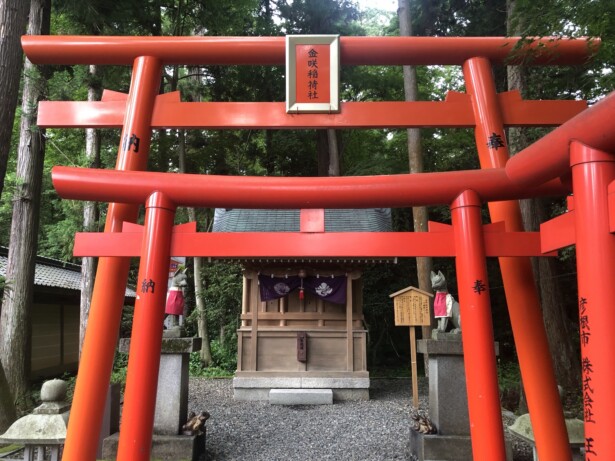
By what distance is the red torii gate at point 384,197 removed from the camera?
8.31ft

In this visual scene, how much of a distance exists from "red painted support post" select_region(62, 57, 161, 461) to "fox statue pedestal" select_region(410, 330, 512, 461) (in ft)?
11.7

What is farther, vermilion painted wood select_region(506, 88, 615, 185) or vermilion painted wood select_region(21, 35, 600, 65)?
vermilion painted wood select_region(21, 35, 600, 65)

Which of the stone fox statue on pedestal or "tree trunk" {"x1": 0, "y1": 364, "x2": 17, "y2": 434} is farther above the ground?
Answer: the stone fox statue on pedestal

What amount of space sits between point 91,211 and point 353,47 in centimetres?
698

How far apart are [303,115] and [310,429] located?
16.8 feet

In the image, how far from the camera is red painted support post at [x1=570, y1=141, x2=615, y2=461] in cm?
232

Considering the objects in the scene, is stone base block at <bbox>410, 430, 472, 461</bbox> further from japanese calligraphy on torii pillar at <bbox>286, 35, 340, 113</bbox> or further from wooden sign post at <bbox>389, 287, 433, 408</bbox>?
japanese calligraphy on torii pillar at <bbox>286, 35, 340, 113</bbox>

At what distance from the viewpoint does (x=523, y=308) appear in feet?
12.4

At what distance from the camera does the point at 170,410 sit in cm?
554

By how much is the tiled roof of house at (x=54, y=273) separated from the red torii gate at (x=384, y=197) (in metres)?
8.13

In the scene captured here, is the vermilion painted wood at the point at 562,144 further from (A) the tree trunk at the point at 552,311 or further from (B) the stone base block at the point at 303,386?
(B) the stone base block at the point at 303,386

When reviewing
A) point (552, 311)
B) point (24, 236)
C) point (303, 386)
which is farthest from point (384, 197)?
point (303, 386)

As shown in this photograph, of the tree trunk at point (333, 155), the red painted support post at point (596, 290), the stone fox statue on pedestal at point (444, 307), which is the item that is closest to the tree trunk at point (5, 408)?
the stone fox statue on pedestal at point (444, 307)

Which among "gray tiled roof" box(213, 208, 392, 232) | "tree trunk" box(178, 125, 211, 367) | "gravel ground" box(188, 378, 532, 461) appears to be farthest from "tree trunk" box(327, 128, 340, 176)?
"gravel ground" box(188, 378, 532, 461)
